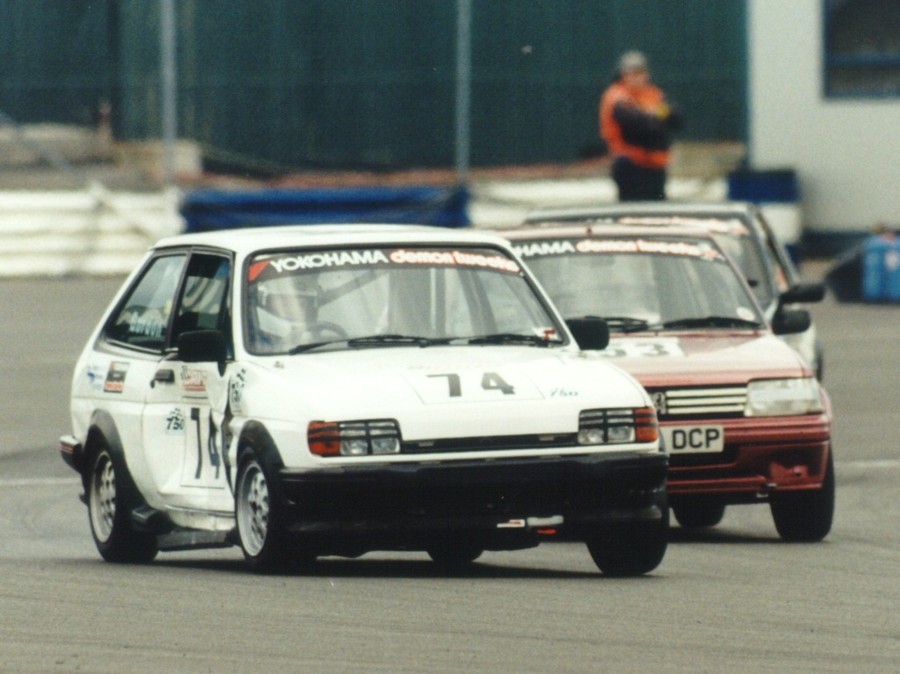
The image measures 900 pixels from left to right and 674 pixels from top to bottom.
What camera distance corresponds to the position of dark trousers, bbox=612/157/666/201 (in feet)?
63.7

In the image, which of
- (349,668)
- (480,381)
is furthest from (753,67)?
(349,668)

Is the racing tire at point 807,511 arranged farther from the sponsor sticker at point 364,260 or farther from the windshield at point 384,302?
the sponsor sticker at point 364,260

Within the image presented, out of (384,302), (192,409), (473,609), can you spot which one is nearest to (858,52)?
(384,302)

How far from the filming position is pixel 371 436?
8328 millimetres

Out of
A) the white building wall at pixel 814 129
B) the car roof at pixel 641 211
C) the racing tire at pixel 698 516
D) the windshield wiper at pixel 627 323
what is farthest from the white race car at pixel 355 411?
the white building wall at pixel 814 129

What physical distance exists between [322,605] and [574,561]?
A: 2.27 meters

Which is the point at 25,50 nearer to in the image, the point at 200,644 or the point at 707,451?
the point at 707,451

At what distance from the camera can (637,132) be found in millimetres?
19250

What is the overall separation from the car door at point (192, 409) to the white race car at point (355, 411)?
1 centimetres

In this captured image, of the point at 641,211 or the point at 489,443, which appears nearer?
the point at 489,443

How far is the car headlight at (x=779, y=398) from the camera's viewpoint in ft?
34.5

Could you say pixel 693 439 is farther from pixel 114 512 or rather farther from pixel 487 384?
pixel 114 512

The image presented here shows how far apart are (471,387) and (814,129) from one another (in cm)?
2513

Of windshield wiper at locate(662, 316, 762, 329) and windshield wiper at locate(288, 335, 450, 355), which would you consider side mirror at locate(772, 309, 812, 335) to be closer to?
windshield wiper at locate(662, 316, 762, 329)
